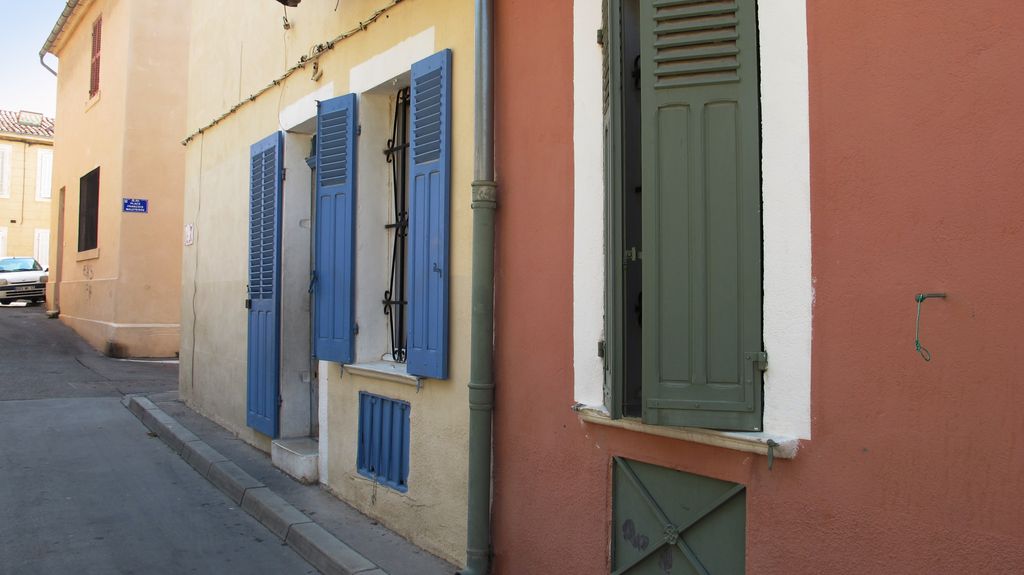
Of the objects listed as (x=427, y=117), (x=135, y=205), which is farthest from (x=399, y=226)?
(x=135, y=205)

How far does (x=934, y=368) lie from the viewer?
266 cm

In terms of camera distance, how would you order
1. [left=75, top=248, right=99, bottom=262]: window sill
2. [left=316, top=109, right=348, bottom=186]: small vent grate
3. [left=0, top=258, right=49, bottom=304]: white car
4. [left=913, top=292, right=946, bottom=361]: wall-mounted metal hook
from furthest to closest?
[left=0, top=258, right=49, bottom=304]: white car
[left=75, top=248, right=99, bottom=262]: window sill
[left=316, top=109, right=348, bottom=186]: small vent grate
[left=913, top=292, right=946, bottom=361]: wall-mounted metal hook

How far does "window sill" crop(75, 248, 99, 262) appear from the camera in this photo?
17.1 metres

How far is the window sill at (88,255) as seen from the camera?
56.0 feet

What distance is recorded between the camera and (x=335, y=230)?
20.2 feet

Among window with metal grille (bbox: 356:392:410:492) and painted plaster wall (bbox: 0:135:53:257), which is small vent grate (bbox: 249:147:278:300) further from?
painted plaster wall (bbox: 0:135:53:257)

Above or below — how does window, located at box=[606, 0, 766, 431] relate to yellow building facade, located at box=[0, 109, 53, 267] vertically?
below

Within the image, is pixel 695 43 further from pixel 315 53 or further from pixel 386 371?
pixel 315 53

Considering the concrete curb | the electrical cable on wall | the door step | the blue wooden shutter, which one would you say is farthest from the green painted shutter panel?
the blue wooden shutter

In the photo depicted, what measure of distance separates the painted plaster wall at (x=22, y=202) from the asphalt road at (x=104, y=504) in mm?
21110

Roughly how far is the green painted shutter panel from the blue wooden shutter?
4825 mm

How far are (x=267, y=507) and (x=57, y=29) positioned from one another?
18.8m

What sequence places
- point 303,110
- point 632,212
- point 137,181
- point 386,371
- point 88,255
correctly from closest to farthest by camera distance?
point 632,212 < point 386,371 < point 303,110 < point 137,181 < point 88,255

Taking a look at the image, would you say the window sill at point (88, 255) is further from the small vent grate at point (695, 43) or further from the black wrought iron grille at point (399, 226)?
the small vent grate at point (695, 43)
